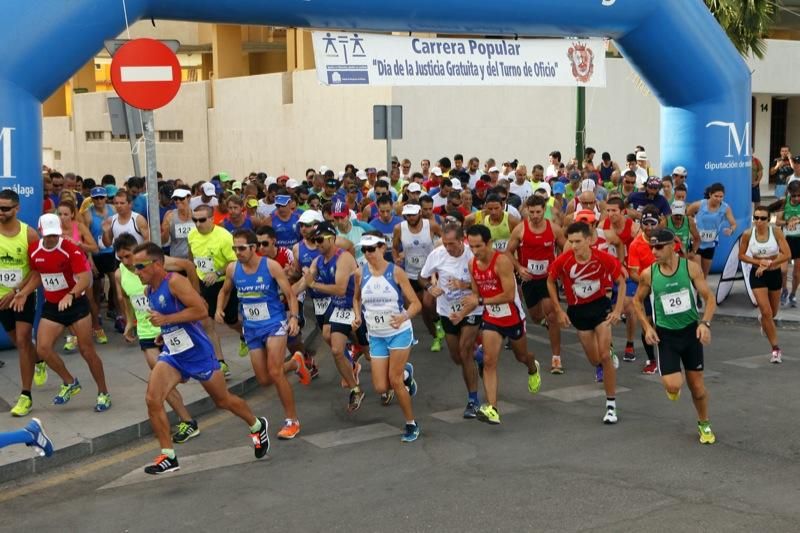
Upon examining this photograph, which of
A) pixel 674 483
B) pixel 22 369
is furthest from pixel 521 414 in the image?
pixel 22 369

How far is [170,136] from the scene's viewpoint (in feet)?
107

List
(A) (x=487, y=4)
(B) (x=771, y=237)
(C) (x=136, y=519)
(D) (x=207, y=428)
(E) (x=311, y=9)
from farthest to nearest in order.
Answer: (A) (x=487, y=4)
(E) (x=311, y=9)
(B) (x=771, y=237)
(D) (x=207, y=428)
(C) (x=136, y=519)

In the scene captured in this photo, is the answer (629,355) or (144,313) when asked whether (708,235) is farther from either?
(144,313)

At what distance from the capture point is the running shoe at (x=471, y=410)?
8.60 meters

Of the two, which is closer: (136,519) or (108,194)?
(136,519)

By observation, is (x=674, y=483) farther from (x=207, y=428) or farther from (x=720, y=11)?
(x=720, y=11)

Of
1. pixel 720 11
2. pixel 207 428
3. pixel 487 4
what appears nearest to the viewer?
pixel 207 428

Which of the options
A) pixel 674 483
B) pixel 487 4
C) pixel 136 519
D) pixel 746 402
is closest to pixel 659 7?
pixel 487 4

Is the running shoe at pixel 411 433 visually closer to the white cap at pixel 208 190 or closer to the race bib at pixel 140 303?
the race bib at pixel 140 303

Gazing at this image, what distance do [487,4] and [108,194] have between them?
5184mm

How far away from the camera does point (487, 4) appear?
13.1 m

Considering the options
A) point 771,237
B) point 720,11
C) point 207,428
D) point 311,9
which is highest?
point 720,11

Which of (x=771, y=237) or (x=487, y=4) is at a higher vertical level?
(x=487, y=4)

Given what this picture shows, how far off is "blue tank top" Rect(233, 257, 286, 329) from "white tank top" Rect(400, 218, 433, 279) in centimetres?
331
